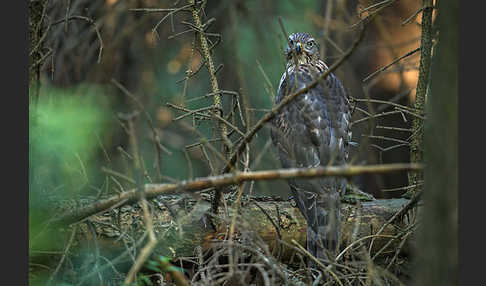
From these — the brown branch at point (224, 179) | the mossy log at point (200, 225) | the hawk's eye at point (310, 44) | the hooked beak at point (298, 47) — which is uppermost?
the hawk's eye at point (310, 44)

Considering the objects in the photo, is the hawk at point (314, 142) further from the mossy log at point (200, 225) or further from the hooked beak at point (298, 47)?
the hooked beak at point (298, 47)

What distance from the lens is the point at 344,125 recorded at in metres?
4.03

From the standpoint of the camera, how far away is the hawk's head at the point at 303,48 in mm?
4684

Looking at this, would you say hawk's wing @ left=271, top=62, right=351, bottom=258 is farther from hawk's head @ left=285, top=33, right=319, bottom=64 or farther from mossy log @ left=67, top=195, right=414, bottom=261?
hawk's head @ left=285, top=33, right=319, bottom=64

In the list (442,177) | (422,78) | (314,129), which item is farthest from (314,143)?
(442,177)

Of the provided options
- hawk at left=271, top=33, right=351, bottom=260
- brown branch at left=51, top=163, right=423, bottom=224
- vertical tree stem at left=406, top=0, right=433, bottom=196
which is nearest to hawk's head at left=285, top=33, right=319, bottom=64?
hawk at left=271, top=33, right=351, bottom=260

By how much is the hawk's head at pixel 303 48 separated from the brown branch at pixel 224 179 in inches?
109

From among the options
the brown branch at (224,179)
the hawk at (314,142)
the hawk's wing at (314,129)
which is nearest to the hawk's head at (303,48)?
the hawk at (314,142)

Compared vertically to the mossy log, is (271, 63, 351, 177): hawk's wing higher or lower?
higher

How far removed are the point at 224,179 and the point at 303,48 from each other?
9.57ft

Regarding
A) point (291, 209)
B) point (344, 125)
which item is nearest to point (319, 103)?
point (344, 125)

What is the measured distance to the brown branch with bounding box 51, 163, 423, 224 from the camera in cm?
172

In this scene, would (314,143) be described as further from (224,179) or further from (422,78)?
(224,179)

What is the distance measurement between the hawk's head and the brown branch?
109 inches
